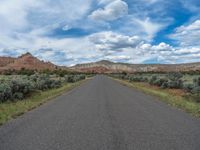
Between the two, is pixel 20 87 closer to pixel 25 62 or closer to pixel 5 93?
pixel 5 93

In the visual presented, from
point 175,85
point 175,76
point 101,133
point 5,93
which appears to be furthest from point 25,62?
point 101,133

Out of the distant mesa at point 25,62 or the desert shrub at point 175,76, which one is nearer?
the desert shrub at point 175,76

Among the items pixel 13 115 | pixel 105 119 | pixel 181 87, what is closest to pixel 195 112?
pixel 105 119

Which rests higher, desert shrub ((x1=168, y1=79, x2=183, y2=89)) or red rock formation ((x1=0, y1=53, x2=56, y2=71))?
red rock formation ((x1=0, y1=53, x2=56, y2=71))

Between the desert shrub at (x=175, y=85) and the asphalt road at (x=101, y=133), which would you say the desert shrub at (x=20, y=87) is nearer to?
the asphalt road at (x=101, y=133)

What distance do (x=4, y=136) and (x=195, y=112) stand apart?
877cm

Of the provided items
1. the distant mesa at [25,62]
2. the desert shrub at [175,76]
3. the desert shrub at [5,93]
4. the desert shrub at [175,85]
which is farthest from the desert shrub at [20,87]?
the distant mesa at [25,62]

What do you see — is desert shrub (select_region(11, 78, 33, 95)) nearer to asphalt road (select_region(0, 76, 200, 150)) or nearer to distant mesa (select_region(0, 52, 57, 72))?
asphalt road (select_region(0, 76, 200, 150))

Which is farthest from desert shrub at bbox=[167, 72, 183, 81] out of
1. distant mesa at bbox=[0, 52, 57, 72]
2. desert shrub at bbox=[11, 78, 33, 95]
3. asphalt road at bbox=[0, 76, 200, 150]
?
distant mesa at bbox=[0, 52, 57, 72]

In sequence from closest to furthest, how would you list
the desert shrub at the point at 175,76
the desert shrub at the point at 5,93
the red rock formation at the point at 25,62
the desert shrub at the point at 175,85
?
the desert shrub at the point at 5,93 < the desert shrub at the point at 175,85 < the desert shrub at the point at 175,76 < the red rock formation at the point at 25,62

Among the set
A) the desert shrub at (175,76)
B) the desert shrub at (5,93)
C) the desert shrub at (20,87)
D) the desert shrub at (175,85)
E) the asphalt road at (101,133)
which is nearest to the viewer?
the asphalt road at (101,133)

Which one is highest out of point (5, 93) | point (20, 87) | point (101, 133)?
point (20, 87)

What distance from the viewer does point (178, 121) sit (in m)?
10.4

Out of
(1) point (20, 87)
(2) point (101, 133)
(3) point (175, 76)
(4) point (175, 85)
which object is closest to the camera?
(2) point (101, 133)
